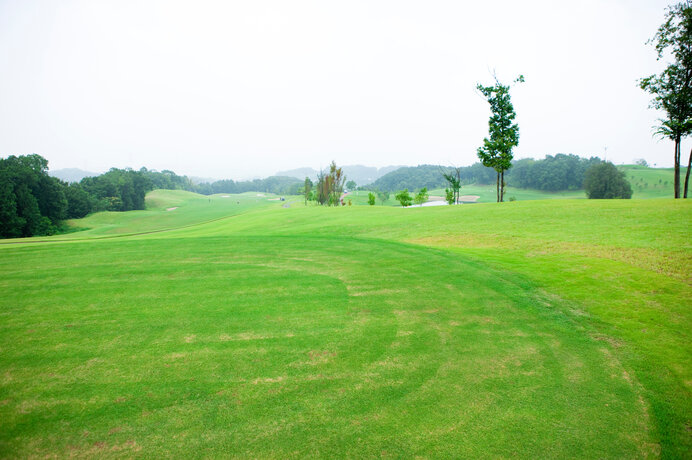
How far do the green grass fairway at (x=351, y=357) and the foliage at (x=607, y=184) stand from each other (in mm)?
69514

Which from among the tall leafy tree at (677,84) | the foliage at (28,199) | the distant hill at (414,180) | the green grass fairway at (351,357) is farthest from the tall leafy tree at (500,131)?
the distant hill at (414,180)

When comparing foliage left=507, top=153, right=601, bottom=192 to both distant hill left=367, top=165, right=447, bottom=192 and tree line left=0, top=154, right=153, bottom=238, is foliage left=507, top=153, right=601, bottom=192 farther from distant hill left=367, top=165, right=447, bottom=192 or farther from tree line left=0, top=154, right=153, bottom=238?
tree line left=0, top=154, right=153, bottom=238

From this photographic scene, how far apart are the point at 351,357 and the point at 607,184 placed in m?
83.0

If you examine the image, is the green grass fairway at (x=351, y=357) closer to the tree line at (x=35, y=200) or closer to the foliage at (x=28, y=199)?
the foliage at (x=28, y=199)

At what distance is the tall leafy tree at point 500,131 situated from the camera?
3559cm

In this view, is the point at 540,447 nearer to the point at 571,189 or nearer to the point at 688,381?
the point at 688,381

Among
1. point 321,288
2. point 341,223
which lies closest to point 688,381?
point 321,288

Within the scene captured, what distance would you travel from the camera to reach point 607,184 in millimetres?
66375

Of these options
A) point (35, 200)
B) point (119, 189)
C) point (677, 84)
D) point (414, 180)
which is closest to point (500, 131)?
point (677, 84)

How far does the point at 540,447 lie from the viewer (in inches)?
143

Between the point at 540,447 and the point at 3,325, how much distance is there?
392 inches

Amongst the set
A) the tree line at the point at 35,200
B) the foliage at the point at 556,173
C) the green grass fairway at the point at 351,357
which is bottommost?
the green grass fairway at the point at 351,357

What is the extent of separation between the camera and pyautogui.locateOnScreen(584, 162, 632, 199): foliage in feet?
215

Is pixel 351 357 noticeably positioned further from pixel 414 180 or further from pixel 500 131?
pixel 414 180
